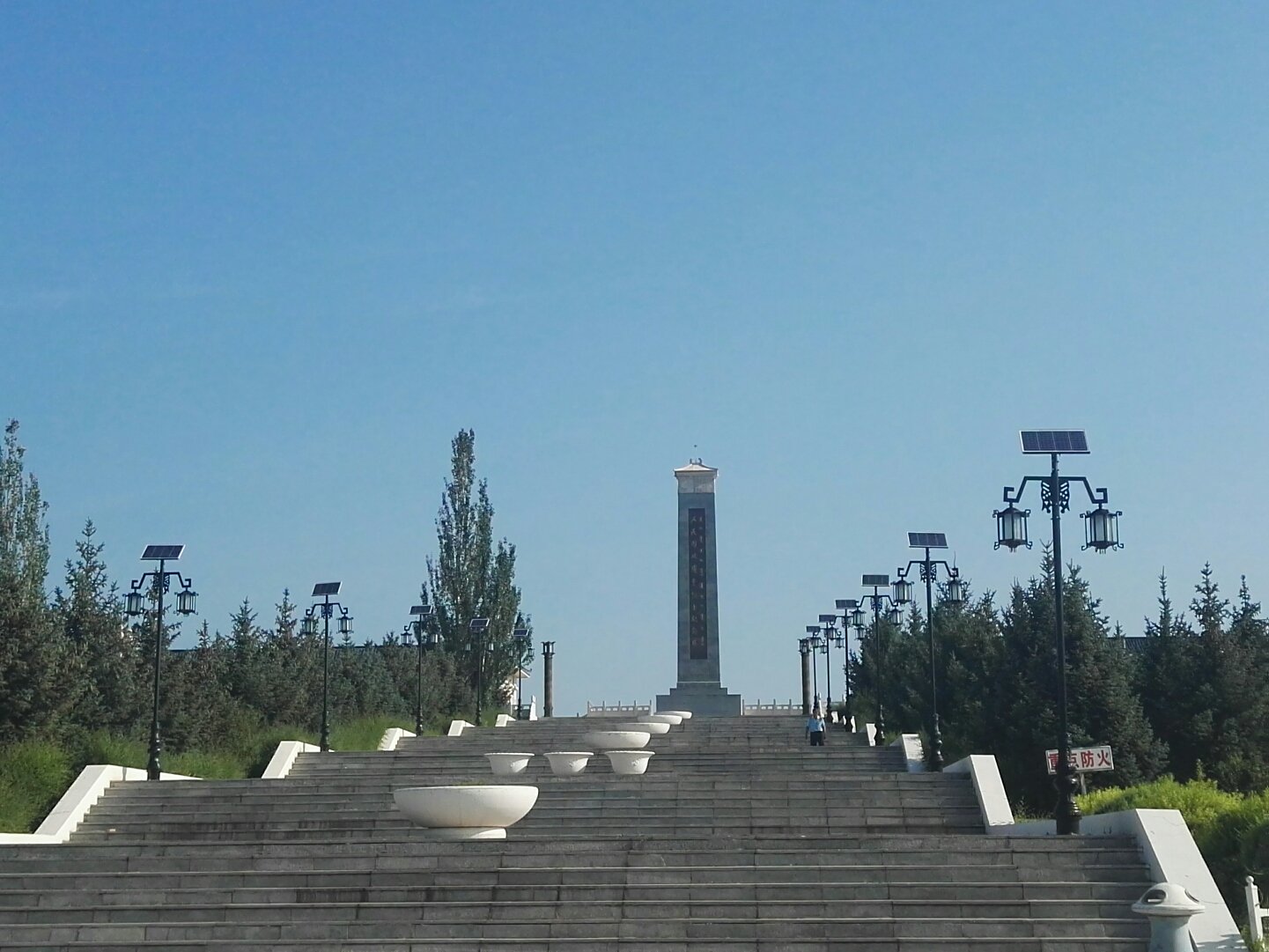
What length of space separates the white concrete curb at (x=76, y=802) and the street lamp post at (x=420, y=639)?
1232 centimetres

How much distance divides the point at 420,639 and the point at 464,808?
21843mm

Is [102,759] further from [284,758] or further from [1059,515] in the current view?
[1059,515]

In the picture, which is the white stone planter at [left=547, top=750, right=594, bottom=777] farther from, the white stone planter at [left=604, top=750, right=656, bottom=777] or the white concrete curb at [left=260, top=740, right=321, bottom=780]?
the white concrete curb at [left=260, top=740, right=321, bottom=780]

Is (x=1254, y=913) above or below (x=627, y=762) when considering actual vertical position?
below

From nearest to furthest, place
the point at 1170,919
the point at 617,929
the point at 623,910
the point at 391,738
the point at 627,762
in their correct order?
the point at 1170,919 → the point at 617,929 → the point at 623,910 → the point at 627,762 → the point at 391,738

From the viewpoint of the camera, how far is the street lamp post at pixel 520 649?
52.8 meters

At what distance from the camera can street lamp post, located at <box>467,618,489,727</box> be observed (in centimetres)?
4300

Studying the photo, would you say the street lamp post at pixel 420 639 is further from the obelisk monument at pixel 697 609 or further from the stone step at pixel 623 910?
the stone step at pixel 623 910

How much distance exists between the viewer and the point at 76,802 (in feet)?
74.2

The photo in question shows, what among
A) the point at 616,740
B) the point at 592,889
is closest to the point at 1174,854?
the point at 592,889

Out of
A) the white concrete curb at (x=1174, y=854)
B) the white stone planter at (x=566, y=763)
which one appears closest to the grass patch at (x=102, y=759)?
the white stone planter at (x=566, y=763)

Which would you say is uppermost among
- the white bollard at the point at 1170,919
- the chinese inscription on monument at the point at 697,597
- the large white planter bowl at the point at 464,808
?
the chinese inscription on monument at the point at 697,597

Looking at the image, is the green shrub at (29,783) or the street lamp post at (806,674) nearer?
the green shrub at (29,783)

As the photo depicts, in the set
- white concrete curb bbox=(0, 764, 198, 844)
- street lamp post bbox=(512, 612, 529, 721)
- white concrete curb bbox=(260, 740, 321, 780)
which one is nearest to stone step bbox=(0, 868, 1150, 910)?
white concrete curb bbox=(0, 764, 198, 844)
